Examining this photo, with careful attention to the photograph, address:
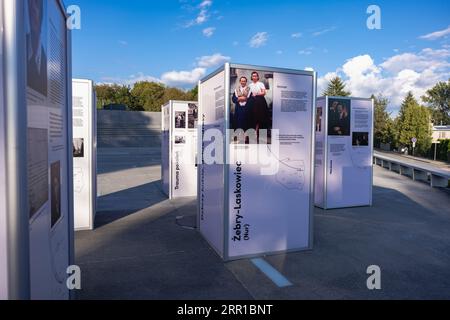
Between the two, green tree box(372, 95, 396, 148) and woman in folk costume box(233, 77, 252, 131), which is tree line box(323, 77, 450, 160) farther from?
woman in folk costume box(233, 77, 252, 131)

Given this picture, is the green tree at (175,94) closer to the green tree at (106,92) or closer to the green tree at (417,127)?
the green tree at (106,92)

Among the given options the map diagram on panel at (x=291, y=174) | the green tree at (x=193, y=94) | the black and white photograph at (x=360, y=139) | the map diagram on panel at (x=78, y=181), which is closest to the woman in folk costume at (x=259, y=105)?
the map diagram on panel at (x=291, y=174)

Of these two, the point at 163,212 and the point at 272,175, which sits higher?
the point at 272,175

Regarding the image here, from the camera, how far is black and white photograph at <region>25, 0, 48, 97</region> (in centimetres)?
180

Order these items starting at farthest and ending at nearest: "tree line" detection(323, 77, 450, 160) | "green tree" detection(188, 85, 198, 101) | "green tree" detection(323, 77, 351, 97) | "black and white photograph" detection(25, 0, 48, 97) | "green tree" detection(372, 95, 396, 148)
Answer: "green tree" detection(188, 85, 198, 101) < "green tree" detection(323, 77, 351, 97) < "green tree" detection(372, 95, 396, 148) < "tree line" detection(323, 77, 450, 160) < "black and white photograph" detection(25, 0, 48, 97)

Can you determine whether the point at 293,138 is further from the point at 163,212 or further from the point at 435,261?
the point at 163,212

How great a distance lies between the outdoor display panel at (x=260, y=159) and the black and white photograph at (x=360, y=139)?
374cm

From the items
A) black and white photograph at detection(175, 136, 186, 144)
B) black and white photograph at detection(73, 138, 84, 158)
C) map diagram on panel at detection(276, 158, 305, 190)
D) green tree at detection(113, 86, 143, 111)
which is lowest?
map diagram on panel at detection(276, 158, 305, 190)

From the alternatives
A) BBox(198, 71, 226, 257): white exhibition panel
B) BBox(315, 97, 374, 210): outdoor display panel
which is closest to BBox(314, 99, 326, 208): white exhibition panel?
BBox(315, 97, 374, 210): outdoor display panel

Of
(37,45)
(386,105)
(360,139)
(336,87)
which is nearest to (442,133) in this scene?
(386,105)

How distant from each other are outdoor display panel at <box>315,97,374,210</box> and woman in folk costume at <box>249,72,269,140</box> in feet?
12.0
